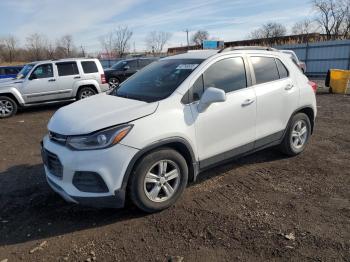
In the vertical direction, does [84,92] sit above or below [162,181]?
above

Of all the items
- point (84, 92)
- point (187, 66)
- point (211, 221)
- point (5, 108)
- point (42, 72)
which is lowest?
point (211, 221)

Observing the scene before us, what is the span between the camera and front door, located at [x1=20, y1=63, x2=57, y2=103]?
35.9 ft

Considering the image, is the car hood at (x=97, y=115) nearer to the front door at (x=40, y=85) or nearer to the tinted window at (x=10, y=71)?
the front door at (x=40, y=85)

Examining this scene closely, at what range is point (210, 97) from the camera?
3.84 meters

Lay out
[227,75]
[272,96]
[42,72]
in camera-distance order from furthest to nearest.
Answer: [42,72] → [272,96] → [227,75]

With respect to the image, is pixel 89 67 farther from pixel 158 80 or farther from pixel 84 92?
pixel 158 80

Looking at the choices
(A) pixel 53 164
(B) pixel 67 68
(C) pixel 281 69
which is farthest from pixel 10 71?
(C) pixel 281 69

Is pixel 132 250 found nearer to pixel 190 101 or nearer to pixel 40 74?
pixel 190 101

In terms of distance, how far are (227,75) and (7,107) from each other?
8.84 metres

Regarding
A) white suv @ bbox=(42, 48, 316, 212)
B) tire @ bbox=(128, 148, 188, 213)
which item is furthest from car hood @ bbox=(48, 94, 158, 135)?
tire @ bbox=(128, 148, 188, 213)

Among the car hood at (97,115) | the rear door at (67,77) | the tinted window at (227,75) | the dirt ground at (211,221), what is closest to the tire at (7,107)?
the rear door at (67,77)

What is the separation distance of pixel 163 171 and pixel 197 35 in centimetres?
8272

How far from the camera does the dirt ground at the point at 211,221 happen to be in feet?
10.3

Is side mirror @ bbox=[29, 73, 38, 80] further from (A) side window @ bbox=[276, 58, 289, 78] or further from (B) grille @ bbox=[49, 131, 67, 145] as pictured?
(A) side window @ bbox=[276, 58, 289, 78]
